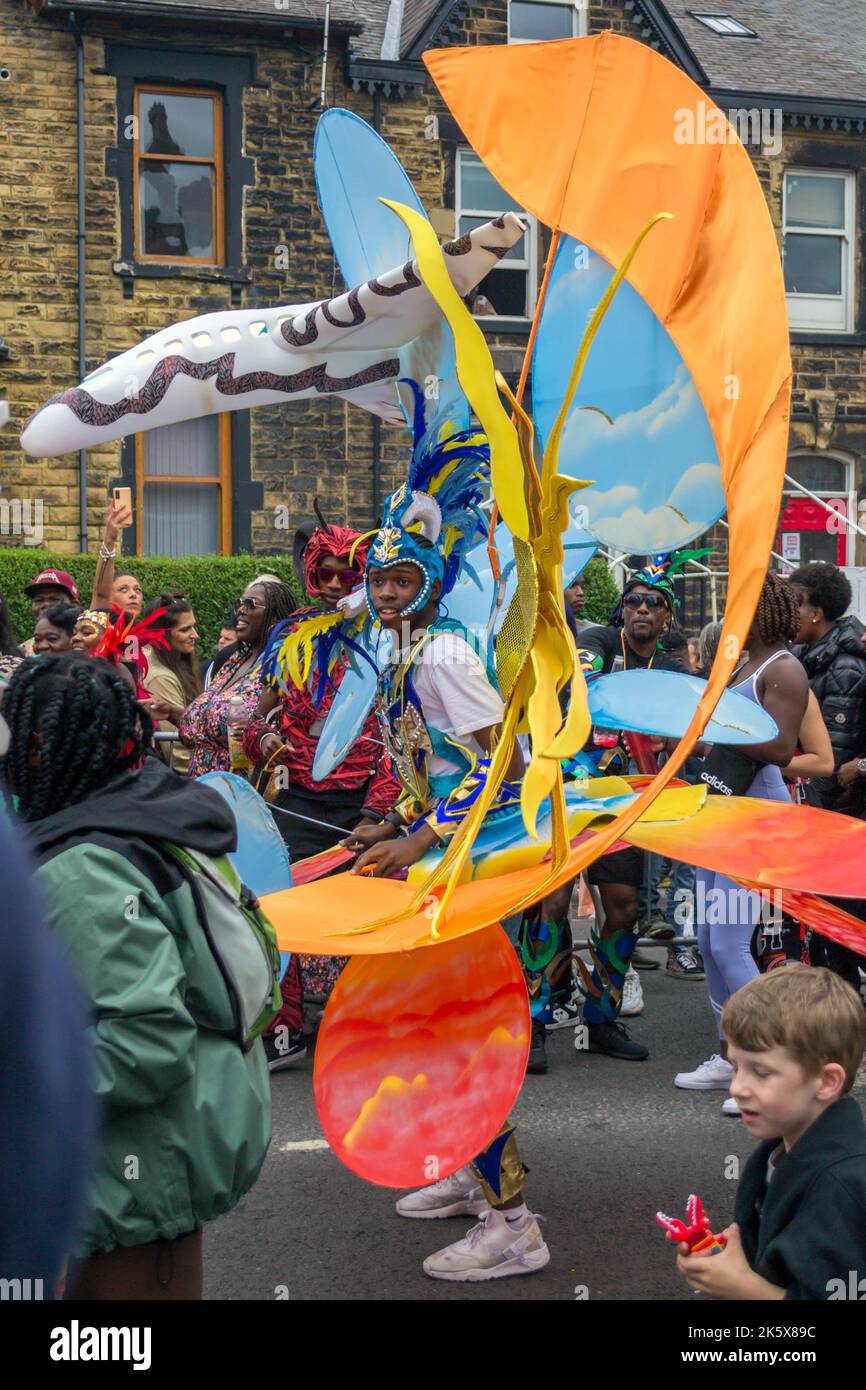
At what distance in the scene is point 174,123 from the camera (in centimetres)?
1588

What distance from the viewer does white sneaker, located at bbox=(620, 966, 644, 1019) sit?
662 centimetres

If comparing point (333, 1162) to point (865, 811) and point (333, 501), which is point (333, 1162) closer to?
point (865, 811)

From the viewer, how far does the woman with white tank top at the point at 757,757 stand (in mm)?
5090

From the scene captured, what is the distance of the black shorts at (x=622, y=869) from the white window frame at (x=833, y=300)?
1405 cm

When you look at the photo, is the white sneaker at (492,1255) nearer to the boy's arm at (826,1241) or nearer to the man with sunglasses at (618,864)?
the boy's arm at (826,1241)

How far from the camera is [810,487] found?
60.9 feet

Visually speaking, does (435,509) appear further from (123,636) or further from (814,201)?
(814,201)

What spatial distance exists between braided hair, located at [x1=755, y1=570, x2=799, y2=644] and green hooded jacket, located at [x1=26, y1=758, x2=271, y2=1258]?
3.14 m

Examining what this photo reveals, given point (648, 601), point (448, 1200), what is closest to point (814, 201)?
point (648, 601)

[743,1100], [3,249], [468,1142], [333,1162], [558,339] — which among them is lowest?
[333,1162]

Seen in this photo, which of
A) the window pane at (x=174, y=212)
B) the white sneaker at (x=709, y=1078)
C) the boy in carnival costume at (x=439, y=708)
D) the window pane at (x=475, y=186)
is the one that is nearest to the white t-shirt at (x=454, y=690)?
the boy in carnival costume at (x=439, y=708)

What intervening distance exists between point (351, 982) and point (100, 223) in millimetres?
13565

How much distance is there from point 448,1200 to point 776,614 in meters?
2.28
